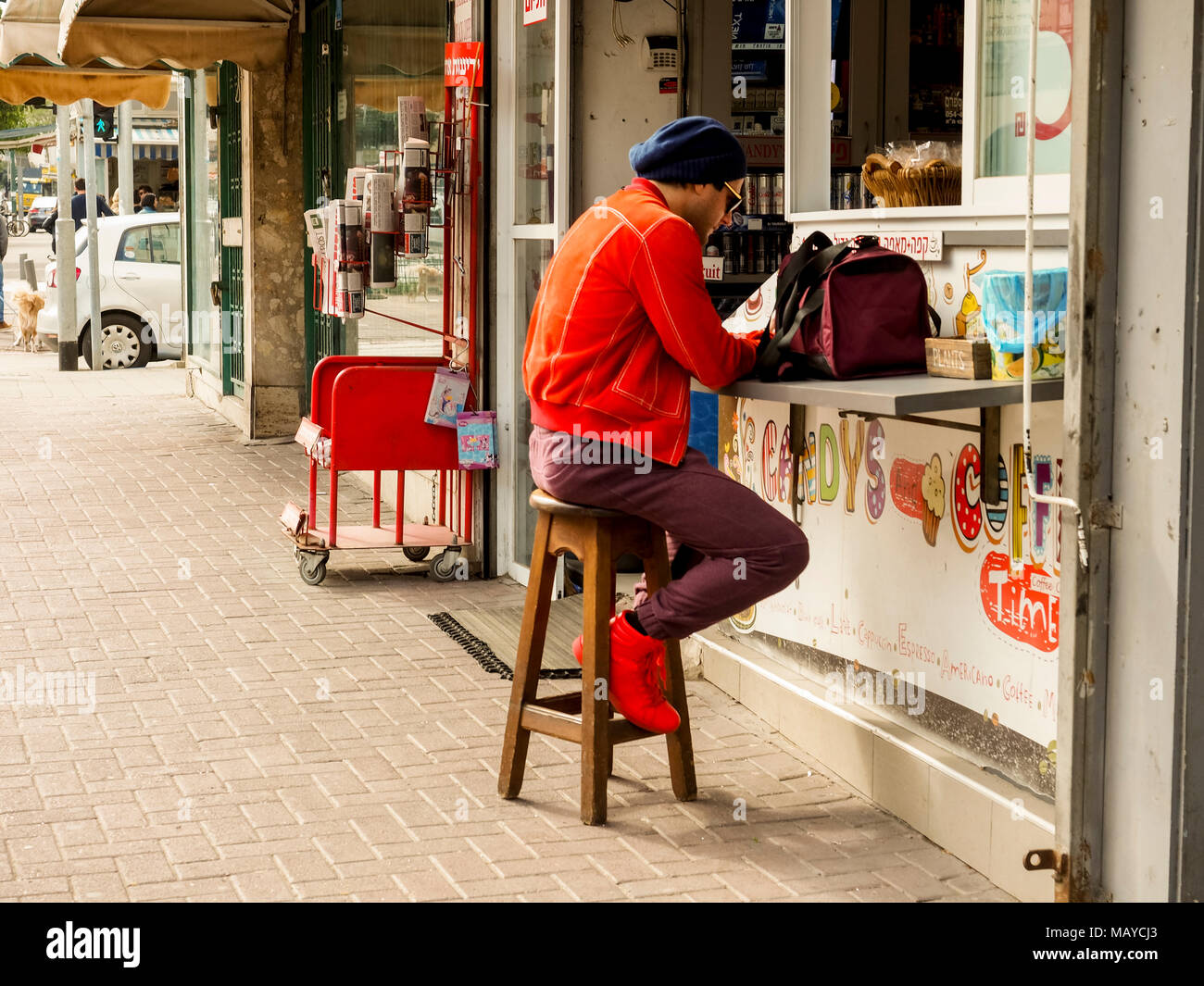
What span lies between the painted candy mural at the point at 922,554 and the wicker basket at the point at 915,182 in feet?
2.18

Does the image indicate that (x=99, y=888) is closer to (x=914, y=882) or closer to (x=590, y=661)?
(x=590, y=661)

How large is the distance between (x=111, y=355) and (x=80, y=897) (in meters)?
15.5

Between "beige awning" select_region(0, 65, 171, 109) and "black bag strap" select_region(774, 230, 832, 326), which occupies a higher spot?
"beige awning" select_region(0, 65, 171, 109)

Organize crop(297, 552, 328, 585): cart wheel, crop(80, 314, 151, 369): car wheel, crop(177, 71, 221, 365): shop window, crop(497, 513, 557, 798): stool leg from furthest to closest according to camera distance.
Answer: crop(80, 314, 151, 369): car wheel, crop(177, 71, 221, 365): shop window, crop(297, 552, 328, 585): cart wheel, crop(497, 513, 557, 798): stool leg

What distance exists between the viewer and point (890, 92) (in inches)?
334

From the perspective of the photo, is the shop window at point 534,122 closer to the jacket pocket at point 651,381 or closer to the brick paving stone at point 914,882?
the jacket pocket at point 651,381

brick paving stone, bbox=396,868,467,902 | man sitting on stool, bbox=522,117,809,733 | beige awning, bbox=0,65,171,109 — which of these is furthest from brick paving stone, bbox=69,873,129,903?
beige awning, bbox=0,65,171,109

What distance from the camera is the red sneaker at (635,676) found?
4559 mm

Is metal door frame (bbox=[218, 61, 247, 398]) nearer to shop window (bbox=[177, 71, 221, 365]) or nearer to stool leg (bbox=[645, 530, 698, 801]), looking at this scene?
shop window (bbox=[177, 71, 221, 365])

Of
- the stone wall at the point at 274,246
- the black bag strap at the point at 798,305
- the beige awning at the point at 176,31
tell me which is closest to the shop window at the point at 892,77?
the black bag strap at the point at 798,305

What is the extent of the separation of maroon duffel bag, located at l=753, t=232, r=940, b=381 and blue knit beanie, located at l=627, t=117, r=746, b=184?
0.38 m

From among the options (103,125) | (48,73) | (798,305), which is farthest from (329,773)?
(103,125)

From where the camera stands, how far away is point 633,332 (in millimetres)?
4465

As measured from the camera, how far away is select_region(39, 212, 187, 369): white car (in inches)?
718
